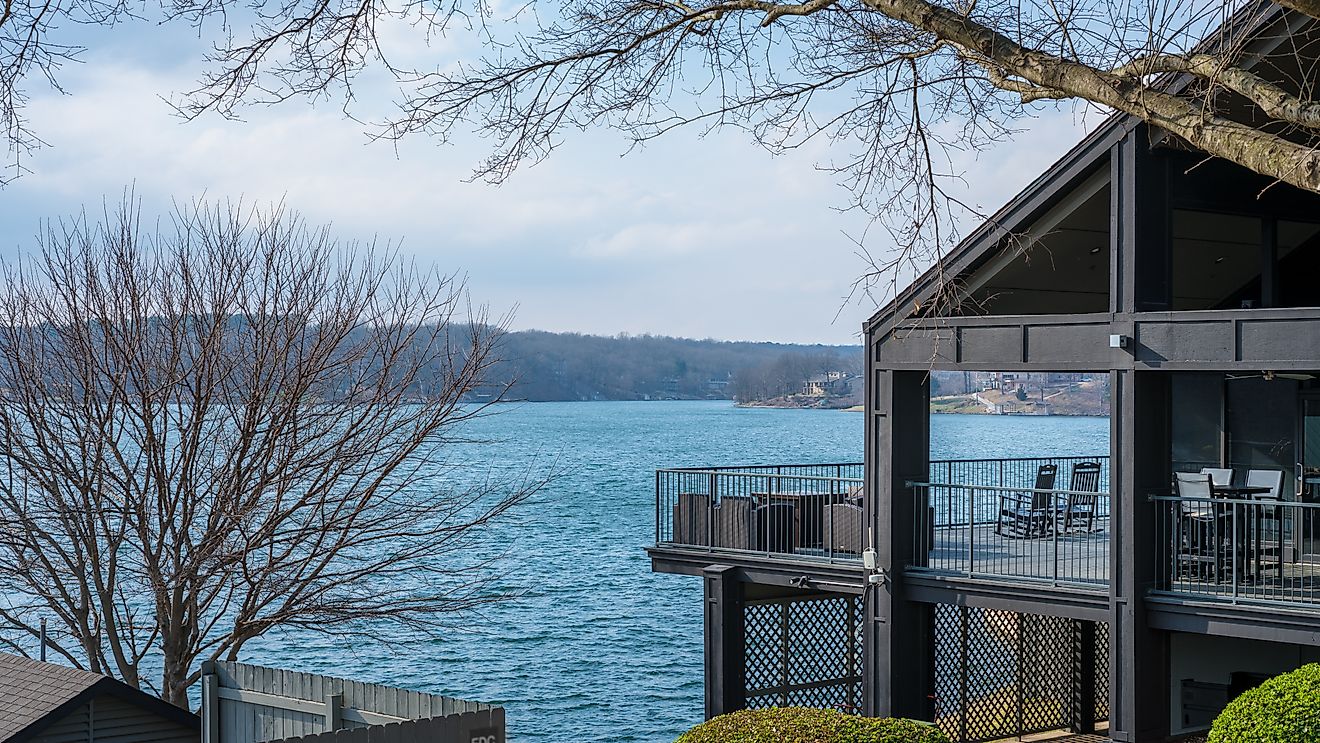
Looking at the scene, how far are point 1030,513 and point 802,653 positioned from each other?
122 inches

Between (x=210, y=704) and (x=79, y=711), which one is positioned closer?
(x=79, y=711)

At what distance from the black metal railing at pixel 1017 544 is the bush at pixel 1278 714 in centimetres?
404

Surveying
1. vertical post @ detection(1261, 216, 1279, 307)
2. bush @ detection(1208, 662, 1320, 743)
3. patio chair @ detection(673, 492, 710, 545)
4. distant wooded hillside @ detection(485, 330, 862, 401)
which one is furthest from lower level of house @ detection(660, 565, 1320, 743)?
distant wooded hillside @ detection(485, 330, 862, 401)

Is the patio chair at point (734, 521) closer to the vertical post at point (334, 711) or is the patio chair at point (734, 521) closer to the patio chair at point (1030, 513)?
the patio chair at point (1030, 513)

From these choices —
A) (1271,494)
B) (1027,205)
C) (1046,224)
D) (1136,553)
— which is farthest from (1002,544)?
(1027,205)

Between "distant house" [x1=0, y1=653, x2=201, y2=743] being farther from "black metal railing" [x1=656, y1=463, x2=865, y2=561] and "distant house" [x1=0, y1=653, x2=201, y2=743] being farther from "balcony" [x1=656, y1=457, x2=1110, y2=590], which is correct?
"black metal railing" [x1=656, y1=463, x2=865, y2=561]

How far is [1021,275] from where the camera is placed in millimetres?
14992

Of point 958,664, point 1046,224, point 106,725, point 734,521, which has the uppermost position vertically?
point 1046,224

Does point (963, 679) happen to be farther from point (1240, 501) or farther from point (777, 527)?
point (1240, 501)

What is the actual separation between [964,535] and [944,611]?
163cm

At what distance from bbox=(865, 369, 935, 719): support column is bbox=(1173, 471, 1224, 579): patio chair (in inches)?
104

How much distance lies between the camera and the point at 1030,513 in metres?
15.6

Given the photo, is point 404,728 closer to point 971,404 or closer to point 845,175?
point 845,175

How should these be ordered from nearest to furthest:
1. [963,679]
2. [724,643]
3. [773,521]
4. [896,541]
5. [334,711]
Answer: [334,711] → [896,541] → [724,643] → [773,521] → [963,679]
